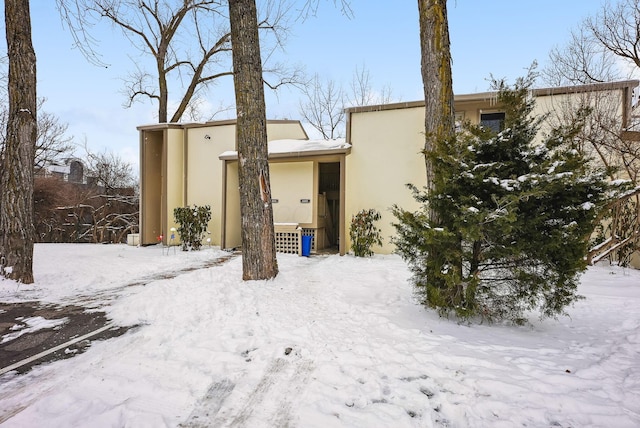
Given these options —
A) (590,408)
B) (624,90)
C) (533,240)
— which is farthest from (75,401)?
(624,90)

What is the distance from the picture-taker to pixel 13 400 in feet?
6.25

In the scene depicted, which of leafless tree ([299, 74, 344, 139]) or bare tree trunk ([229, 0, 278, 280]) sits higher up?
leafless tree ([299, 74, 344, 139])

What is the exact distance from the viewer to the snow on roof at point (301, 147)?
8734 millimetres

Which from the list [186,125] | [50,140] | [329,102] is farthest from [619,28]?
[50,140]

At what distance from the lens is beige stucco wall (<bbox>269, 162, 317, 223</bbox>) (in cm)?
927

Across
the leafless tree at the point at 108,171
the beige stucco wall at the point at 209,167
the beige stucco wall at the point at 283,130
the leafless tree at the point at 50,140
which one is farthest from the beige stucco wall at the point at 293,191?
the leafless tree at the point at 50,140

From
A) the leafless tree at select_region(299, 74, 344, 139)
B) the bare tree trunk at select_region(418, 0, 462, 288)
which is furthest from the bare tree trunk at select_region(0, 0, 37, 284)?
the leafless tree at select_region(299, 74, 344, 139)

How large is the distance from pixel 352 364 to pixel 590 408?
4.74ft

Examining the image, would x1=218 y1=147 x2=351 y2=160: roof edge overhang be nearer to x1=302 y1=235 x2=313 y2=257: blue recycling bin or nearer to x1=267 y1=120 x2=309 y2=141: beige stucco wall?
x1=267 y1=120 x2=309 y2=141: beige stucco wall

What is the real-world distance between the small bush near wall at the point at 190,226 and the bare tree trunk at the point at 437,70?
7.65 metres

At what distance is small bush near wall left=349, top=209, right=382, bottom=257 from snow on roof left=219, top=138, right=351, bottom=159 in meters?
1.93

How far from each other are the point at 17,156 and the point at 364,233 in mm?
7030

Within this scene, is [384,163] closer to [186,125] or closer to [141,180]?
[186,125]

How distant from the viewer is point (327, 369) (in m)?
2.31
